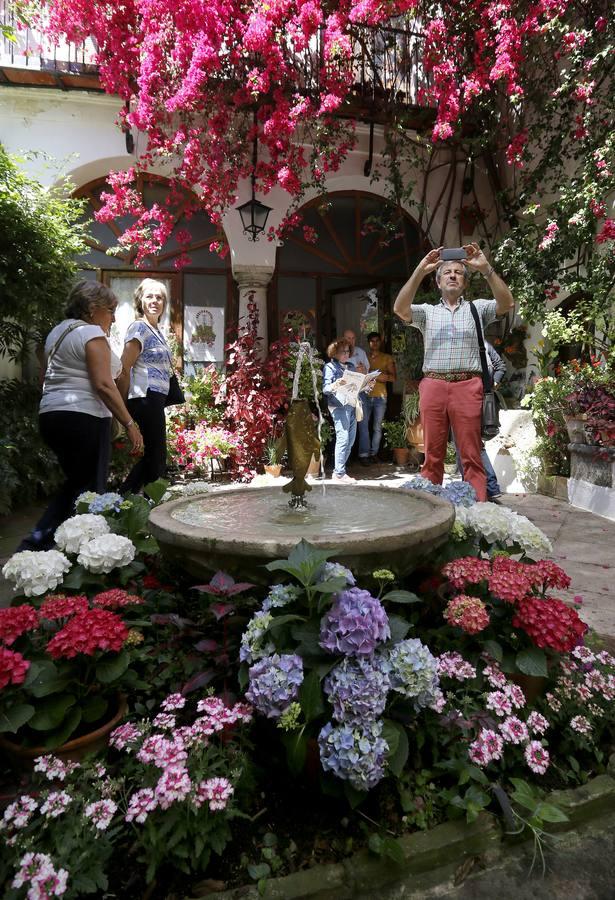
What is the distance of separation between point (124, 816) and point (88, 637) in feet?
1.35

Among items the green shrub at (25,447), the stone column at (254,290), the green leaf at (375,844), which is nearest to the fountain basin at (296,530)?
the green leaf at (375,844)

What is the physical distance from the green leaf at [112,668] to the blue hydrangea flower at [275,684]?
1.12ft

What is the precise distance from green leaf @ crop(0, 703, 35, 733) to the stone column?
6001 mm

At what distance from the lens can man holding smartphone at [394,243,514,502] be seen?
339 centimetres

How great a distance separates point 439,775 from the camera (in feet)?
4.91

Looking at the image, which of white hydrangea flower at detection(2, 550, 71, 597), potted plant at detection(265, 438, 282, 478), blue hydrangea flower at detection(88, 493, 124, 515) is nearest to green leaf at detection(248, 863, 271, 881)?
white hydrangea flower at detection(2, 550, 71, 597)

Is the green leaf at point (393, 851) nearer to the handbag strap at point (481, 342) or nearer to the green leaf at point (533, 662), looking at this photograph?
the green leaf at point (533, 662)

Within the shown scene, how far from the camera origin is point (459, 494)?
260cm

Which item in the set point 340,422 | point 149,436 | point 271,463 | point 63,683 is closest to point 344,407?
point 340,422

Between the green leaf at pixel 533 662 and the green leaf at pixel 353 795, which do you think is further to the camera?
the green leaf at pixel 533 662

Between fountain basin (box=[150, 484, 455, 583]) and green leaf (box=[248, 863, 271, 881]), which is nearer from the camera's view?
green leaf (box=[248, 863, 271, 881])

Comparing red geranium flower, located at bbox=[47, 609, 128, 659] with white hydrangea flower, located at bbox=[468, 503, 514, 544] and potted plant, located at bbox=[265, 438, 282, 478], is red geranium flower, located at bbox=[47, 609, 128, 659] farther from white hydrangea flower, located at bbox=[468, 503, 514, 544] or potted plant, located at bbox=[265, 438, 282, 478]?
potted plant, located at bbox=[265, 438, 282, 478]

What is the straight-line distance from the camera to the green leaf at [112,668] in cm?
147

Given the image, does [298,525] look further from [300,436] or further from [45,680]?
[45,680]
